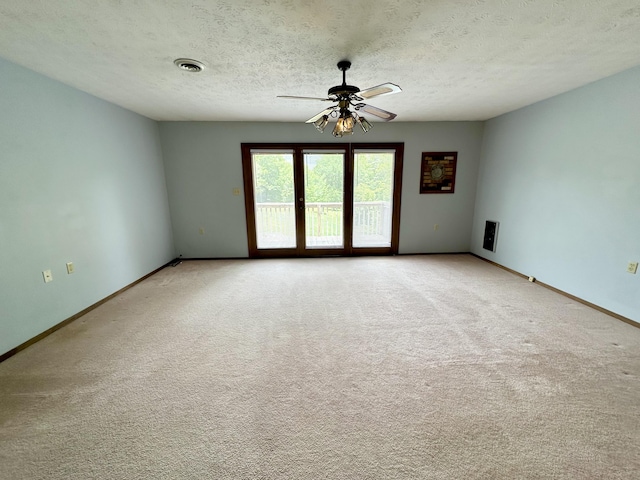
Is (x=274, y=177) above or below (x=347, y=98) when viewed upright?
below

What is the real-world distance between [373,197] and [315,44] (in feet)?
10.3

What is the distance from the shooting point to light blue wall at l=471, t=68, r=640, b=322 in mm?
2332

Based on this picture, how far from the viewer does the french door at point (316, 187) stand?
4254mm

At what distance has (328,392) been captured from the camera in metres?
1.60

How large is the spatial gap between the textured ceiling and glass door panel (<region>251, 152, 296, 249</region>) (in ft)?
4.89

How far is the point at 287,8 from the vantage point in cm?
142

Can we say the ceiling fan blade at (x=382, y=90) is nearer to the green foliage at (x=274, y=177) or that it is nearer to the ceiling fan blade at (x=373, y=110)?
the ceiling fan blade at (x=373, y=110)

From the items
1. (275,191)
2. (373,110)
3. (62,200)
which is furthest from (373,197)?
(62,200)

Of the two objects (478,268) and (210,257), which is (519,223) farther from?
(210,257)

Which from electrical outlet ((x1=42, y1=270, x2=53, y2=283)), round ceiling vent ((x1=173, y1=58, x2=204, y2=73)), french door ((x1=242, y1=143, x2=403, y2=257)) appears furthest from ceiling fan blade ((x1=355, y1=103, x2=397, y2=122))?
electrical outlet ((x1=42, y1=270, x2=53, y2=283))

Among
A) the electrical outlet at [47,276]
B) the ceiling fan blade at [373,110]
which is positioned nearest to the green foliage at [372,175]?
the ceiling fan blade at [373,110]

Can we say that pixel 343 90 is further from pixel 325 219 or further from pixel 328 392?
pixel 325 219

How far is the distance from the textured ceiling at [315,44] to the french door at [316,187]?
1458 mm

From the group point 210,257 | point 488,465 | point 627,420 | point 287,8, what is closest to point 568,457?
point 488,465
